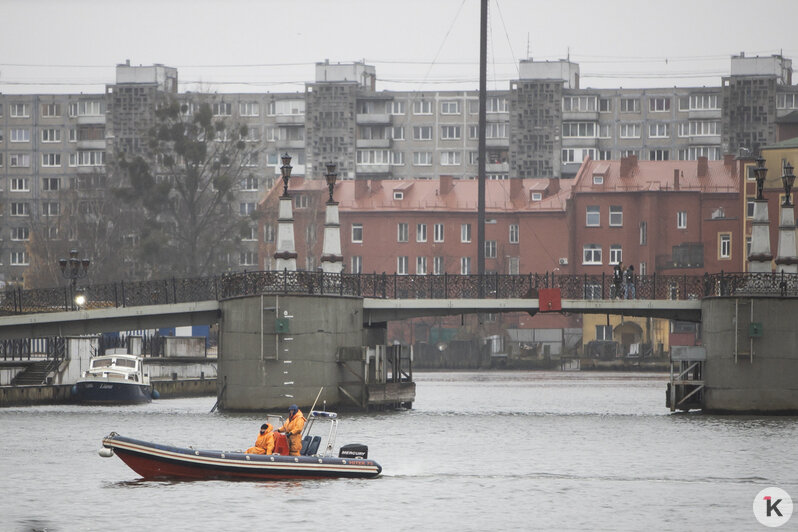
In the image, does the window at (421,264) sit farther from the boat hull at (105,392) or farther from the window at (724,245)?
the boat hull at (105,392)

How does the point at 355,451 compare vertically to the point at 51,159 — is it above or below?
below

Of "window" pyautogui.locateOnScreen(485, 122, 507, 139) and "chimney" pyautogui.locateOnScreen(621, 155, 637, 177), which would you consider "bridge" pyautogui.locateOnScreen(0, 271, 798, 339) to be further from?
"window" pyautogui.locateOnScreen(485, 122, 507, 139)

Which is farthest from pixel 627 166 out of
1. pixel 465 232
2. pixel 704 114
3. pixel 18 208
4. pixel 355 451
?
pixel 355 451

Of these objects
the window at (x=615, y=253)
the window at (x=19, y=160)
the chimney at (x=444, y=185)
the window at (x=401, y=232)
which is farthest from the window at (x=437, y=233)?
the window at (x=19, y=160)

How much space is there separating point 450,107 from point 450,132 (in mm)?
2694

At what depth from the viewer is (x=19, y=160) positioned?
197625mm

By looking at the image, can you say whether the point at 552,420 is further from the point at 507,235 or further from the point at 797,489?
the point at 507,235

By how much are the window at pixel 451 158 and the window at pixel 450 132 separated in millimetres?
1621

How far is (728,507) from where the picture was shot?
4362 cm

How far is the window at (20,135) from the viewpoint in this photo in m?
198

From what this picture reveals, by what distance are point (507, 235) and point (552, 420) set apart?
79.9 metres

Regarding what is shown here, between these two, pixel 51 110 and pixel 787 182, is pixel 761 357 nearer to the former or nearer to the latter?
pixel 787 182

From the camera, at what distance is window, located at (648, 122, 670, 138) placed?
182875mm

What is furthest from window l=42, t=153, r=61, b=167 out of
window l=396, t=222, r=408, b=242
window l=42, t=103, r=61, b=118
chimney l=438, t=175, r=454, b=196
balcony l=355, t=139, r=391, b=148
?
chimney l=438, t=175, r=454, b=196
